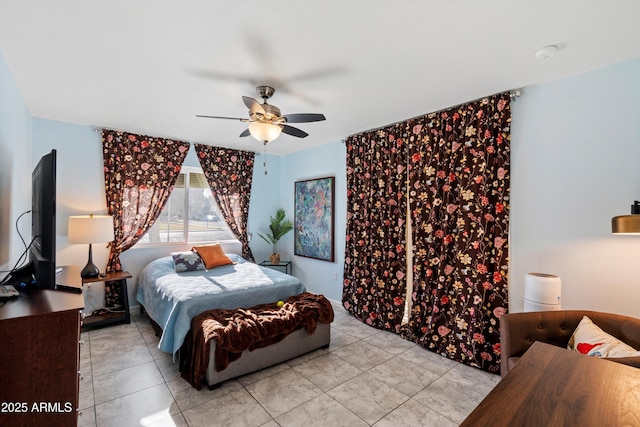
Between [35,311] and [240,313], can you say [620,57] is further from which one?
[35,311]

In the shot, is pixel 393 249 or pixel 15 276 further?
pixel 393 249

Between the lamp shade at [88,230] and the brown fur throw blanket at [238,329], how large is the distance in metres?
1.81

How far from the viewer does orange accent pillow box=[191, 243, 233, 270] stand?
403 cm

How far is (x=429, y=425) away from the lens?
199 cm

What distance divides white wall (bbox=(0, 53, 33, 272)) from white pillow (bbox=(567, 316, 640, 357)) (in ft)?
13.0

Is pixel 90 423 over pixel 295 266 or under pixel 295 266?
under

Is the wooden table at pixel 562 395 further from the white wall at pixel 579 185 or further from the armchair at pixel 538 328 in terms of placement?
the white wall at pixel 579 185

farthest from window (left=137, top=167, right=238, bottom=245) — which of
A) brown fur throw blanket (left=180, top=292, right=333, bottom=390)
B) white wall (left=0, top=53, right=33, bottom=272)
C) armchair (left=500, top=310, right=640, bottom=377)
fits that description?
armchair (left=500, top=310, right=640, bottom=377)

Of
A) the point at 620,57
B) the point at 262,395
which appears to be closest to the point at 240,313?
the point at 262,395

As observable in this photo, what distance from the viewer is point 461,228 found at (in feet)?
9.38

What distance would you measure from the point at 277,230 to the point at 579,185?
399 centimetres

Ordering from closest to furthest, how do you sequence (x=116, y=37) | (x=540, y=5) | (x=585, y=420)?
(x=585, y=420) → (x=540, y=5) → (x=116, y=37)

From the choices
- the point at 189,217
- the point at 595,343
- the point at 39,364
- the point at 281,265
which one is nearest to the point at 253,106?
the point at 39,364

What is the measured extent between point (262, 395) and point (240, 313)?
71 cm
